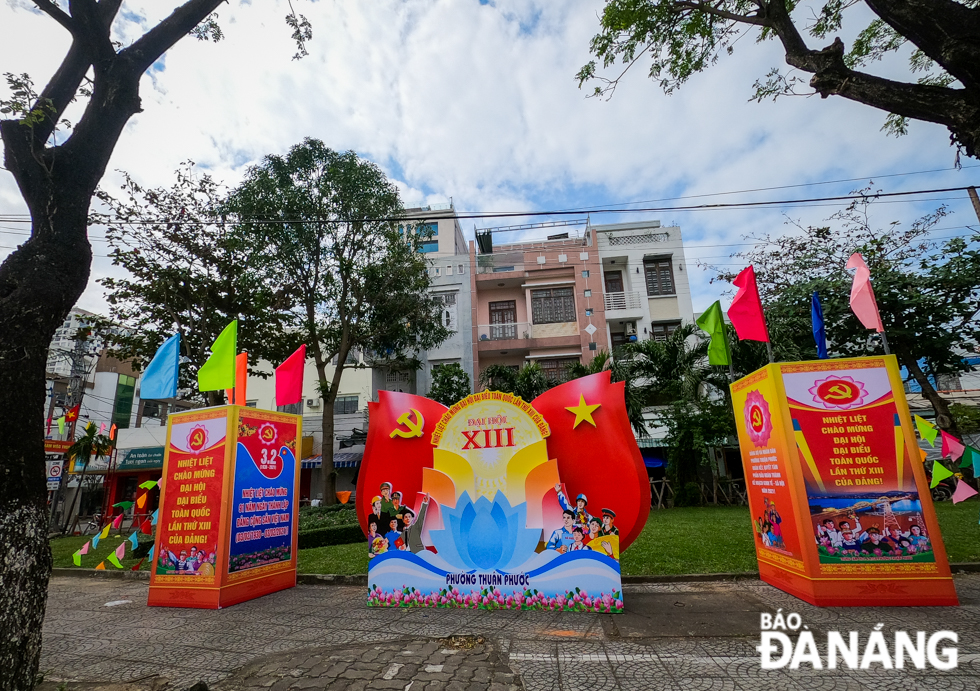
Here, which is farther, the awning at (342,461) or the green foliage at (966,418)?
the awning at (342,461)

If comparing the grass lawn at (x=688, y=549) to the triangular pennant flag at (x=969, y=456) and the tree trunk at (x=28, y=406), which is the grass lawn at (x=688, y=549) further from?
the tree trunk at (x=28, y=406)

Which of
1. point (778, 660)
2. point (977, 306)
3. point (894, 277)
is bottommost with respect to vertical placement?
point (778, 660)

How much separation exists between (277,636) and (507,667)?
2.69 m

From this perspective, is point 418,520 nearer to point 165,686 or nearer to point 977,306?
point 165,686

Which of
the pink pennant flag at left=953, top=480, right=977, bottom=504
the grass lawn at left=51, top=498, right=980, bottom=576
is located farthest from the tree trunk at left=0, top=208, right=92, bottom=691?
the pink pennant flag at left=953, top=480, right=977, bottom=504

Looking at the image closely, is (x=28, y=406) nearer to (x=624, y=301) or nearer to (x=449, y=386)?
(x=449, y=386)

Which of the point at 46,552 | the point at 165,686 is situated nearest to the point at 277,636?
the point at 165,686

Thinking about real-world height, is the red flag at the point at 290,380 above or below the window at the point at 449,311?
below

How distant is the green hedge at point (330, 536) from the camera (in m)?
11.8

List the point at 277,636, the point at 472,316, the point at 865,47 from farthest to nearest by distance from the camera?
the point at 472,316 < the point at 865,47 < the point at 277,636

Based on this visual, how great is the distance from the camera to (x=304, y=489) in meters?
23.0

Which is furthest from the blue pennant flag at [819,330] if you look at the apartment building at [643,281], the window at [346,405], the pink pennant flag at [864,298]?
the window at [346,405]

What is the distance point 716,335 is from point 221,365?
25.3ft

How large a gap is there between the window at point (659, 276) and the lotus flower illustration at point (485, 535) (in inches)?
709
